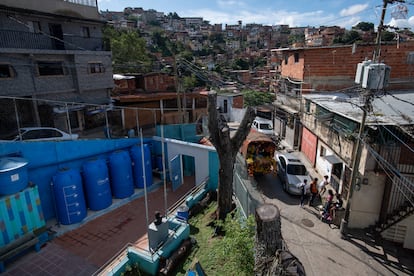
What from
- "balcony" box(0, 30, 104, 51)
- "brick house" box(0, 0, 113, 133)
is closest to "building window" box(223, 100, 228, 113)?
"brick house" box(0, 0, 113, 133)

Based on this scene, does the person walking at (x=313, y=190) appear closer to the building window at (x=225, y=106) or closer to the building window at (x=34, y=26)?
the building window at (x=225, y=106)

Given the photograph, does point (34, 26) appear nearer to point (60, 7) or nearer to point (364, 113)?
point (60, 7)

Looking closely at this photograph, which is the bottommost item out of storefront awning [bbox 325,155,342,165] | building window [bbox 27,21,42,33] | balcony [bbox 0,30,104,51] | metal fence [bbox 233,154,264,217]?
storefront awning [bbox 325,155,342,165]

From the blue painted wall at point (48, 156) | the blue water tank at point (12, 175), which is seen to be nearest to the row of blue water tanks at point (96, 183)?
the blue painted wall at point (48, 156)

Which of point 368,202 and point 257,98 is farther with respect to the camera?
point 257,98

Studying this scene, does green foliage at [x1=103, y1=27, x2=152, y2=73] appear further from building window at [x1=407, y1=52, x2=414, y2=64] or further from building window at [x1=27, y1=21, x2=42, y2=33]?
building window at [x1=407, y1=52, x2=414, y2=64]

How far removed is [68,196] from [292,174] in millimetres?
11244

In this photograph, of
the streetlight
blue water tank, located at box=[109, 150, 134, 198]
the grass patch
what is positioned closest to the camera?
the grass patch

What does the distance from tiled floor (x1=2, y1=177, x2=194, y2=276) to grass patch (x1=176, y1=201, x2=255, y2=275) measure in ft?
7.29

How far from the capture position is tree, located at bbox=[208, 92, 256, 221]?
7719 mm

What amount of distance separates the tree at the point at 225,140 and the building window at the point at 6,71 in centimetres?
1297

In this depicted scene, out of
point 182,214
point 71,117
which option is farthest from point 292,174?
point 71,117

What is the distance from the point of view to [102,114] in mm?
18016

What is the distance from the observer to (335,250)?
30.4ft
